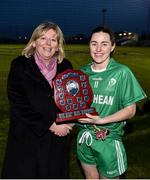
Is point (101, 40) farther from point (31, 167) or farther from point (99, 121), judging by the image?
point (31, 167)

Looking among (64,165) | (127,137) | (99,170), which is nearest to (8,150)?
(64,165)

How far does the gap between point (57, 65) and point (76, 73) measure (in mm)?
272

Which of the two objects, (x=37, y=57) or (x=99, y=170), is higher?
(x=37, y=57)

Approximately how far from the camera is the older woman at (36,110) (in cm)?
345

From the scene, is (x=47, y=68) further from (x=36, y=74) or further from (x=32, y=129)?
(x=32, y=129)

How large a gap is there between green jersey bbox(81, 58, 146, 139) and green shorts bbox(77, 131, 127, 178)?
132mm

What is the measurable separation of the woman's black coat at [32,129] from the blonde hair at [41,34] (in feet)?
0.19

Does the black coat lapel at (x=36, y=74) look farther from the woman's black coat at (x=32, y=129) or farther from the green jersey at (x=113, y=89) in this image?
the green jersey at (x=113, y=89)

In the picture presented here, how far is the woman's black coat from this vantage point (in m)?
3.45

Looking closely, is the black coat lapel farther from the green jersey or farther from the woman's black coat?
the green jersey

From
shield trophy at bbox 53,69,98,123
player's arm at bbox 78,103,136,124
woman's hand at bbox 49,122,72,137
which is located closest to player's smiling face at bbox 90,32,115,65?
shield trophy at bbox 53,69,98,123

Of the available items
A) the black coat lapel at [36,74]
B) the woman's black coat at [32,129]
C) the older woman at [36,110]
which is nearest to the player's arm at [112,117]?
the older woman at [36,110]

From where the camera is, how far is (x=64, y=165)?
3736 mm

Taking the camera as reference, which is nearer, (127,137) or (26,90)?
(26,90)
